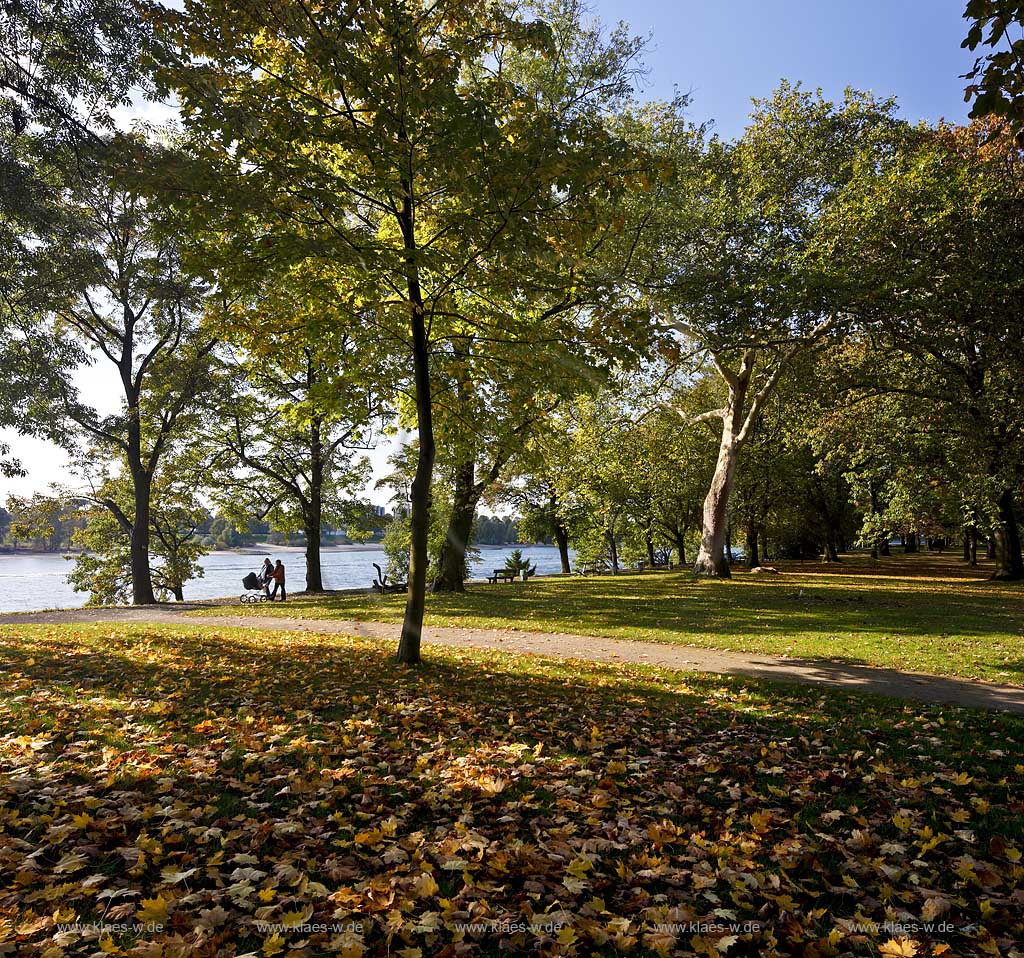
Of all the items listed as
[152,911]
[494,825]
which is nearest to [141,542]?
[494,825]

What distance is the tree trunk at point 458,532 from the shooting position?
21078 millimetres

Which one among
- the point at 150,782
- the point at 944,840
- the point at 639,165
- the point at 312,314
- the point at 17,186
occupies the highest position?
the point at 17,186

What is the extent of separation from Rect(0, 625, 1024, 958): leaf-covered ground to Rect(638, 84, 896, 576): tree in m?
11.4

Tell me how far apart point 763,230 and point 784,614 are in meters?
11.6

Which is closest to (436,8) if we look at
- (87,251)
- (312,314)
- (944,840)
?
(312,314)

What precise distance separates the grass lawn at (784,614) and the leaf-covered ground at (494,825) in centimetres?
398

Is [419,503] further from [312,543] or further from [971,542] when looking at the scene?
[971,542]

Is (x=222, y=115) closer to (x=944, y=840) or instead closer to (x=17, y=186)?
(x=17, y=186)

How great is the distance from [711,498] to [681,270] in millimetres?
10311

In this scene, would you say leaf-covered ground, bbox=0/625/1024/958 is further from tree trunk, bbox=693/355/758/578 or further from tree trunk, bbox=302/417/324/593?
tree trunk, bbox=302/417/324/593

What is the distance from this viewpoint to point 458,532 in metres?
21.3

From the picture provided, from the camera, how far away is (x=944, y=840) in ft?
13.2

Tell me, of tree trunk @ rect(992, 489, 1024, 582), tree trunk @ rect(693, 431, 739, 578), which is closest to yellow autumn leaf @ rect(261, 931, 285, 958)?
tree trunk @ rect(693, 431, 739, 578)

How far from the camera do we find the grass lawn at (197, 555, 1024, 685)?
10.8 metres
